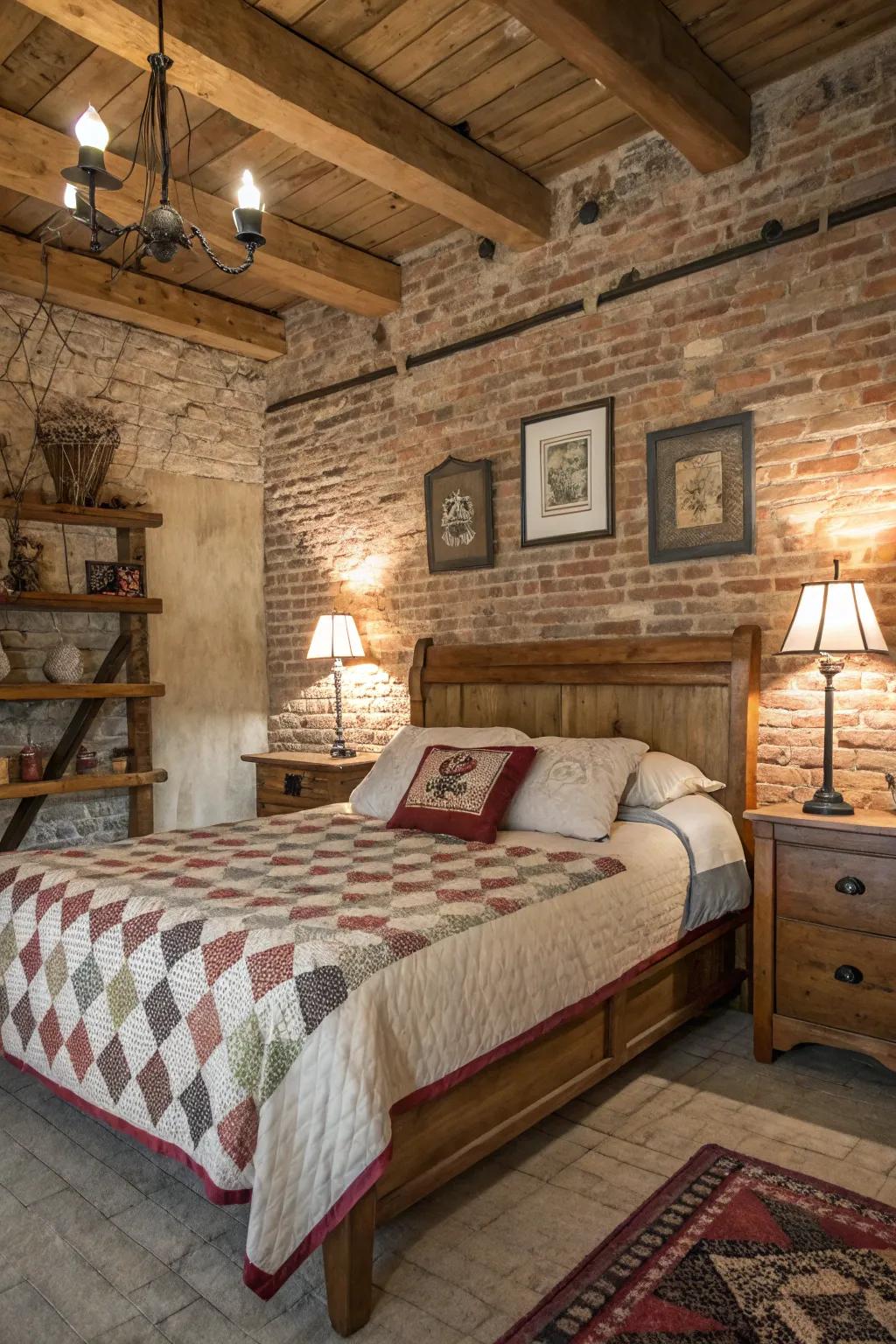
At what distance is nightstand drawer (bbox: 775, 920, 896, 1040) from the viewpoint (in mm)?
2568

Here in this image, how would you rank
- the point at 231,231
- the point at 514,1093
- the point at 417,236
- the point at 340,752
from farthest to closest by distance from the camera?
the point at 340,752, the point at 417,236, the point at 231,231, the point at 514,1093

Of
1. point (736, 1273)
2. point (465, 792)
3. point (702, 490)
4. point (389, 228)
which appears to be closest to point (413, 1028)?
point (736, 1273)

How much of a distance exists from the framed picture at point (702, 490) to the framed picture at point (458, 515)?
0.85m

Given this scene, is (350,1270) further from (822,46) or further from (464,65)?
(822,46)

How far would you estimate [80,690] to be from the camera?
164 inches

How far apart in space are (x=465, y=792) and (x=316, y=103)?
2.34 metres

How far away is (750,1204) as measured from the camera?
201cm

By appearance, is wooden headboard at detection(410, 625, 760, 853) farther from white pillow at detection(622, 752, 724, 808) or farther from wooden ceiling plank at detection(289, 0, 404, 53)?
wooden ceiling plank at detection(289, 0, 404, 53)

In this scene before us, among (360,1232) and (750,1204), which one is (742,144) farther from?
(360,1232)

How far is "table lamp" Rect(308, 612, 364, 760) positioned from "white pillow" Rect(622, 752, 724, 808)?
175cm

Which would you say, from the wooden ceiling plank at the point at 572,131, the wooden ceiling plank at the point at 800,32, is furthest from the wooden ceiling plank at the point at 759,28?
the wooden ceiling plank at the point at 572,131

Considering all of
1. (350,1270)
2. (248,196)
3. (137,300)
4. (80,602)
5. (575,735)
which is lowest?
(350,1270)

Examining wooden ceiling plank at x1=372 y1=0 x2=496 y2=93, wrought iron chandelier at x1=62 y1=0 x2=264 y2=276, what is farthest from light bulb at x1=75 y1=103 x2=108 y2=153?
wooden ceiling plank at x1=372 y1=0 x2=496 y2=93

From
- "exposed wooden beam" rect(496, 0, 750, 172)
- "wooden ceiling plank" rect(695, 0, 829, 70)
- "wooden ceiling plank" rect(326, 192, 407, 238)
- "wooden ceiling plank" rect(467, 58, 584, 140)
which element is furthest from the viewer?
"wooden ceiling plank" rect(326, 192, 407, 238)
